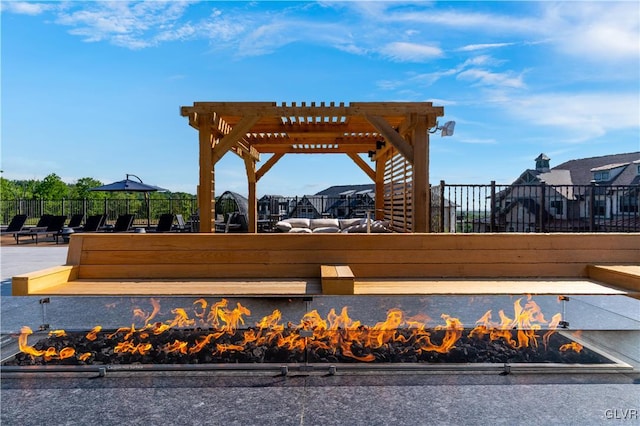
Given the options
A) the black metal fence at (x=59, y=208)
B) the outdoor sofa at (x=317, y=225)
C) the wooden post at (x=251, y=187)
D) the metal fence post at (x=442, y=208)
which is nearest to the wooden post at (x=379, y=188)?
the metal fence post at (x=442, y=208)

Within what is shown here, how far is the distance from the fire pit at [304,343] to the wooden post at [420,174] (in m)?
2.64

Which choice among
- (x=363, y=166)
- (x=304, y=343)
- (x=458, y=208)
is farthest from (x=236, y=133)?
(x=458, y=208)

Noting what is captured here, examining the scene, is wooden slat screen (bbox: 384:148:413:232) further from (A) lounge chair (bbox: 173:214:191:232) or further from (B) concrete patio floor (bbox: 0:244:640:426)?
(A) lounge chair (bbox: 173:214:191:232)

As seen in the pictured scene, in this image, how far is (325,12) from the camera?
6227mm

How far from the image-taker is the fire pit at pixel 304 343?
3.17 metres

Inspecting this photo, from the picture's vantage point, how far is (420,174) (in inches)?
271

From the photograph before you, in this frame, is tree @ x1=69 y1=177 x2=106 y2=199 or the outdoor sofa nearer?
the outdoor sofa

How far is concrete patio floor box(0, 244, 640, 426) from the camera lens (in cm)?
231

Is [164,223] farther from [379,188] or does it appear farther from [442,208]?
[442,208]

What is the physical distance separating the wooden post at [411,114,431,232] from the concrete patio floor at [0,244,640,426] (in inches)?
153

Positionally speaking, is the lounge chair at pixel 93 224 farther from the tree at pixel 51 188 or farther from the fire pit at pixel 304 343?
the tree at pixel 51 188

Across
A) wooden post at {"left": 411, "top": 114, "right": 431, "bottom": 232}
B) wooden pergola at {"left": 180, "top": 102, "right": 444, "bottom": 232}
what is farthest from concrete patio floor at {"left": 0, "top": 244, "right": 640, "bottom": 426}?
wooden pergola at {"left": 180, "top": 102, "right": 444, "bottom": 232}

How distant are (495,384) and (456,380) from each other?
0.25 m

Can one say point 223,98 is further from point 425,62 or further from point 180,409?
point 180,409
